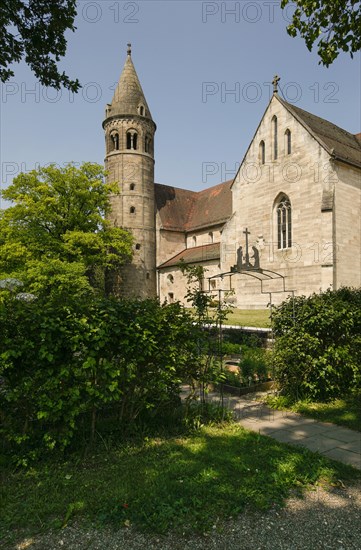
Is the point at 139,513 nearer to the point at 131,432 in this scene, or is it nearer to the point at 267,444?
the point at 131,432

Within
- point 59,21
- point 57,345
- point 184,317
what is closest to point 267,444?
point 184,317

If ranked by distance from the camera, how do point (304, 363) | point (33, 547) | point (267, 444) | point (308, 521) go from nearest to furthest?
point (33, 547) → point (308, 521) → point (267, 444) → point (304, 363)

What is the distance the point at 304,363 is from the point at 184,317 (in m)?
3.13

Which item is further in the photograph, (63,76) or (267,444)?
(63,76)

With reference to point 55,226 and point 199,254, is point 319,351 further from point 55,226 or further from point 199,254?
point 199,254

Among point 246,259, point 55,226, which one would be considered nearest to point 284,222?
point 246,259

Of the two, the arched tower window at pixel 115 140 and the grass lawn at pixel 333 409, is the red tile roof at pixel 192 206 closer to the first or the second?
the arched tower window at pixel 115 140

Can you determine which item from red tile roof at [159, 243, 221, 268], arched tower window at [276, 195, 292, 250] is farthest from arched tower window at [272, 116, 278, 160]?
red tile roof at [159, 243, 221, 268]

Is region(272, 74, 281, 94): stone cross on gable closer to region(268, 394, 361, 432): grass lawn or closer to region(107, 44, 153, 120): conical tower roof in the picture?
region(107, 44, 153, 120): conical tower roof

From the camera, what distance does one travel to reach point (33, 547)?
2949mm

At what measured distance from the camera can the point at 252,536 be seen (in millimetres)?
3074

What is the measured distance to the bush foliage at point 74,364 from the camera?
4.15 metres

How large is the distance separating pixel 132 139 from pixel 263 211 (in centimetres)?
1685

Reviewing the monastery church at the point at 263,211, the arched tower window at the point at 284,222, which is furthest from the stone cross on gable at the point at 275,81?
the arched tower window at the point at 284,222
